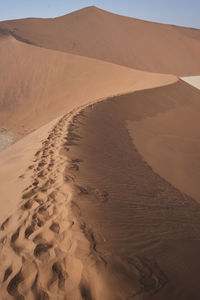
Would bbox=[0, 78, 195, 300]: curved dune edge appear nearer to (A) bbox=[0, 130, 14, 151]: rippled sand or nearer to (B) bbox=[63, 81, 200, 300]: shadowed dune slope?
(B) bbox=[63, 81, 200, 300]: shadowed dune slope

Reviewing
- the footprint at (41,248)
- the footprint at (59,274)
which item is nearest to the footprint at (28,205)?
the footprint at (41,248)

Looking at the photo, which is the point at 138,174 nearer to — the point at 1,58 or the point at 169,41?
the point at 1,58

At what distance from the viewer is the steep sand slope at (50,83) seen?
12609mm

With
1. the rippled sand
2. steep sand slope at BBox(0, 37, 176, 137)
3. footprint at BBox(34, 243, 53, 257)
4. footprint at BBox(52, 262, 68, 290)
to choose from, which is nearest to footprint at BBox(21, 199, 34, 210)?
footprint at BBox(34, 243, 53, 257)

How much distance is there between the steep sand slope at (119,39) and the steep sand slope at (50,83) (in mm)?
12053

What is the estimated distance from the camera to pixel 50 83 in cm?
1523

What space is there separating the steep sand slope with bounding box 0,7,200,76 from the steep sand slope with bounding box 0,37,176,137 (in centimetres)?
1205

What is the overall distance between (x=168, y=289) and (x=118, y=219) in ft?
3.04

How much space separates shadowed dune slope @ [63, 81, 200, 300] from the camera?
6.90ft

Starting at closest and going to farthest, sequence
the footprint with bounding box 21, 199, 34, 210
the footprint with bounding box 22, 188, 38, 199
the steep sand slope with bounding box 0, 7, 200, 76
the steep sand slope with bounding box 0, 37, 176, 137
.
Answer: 1. the footprint with bounding box 21, 199, 34, 210
2. the footprint with bounding box 22, 188, 38, 199
3. the steep sand slope with bounding box 0, 37, 176, 137
4. the steep sand slope with bounding box 0, 7, 200, 76

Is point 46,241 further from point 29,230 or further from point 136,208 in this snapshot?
point 136,208

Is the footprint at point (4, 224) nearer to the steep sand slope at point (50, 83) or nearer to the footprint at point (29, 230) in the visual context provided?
the footprint at point (29, 230)

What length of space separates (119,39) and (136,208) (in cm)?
3557

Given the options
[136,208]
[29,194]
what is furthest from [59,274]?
[29,194]
